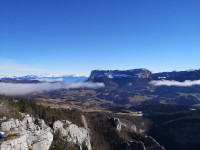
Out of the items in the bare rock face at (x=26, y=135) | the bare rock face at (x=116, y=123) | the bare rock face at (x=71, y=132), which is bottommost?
the bare rock face at (x=116, y=123)

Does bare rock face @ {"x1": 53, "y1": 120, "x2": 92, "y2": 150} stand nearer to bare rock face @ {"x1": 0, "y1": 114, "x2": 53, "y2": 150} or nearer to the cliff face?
the cliff face

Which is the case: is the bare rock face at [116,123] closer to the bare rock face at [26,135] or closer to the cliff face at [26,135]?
the cliff face at [26,135]

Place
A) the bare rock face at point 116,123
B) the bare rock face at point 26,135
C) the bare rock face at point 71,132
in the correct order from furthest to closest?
the bare rock face at point 116,123
the bare rock face at point 71,132
the bare rock face at point 26,135

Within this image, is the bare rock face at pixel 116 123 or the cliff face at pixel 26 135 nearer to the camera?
the cliff face at pixel 26 135

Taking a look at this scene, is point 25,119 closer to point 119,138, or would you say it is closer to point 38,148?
point 38,148

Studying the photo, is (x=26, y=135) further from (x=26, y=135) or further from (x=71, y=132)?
(x=71, y=132)

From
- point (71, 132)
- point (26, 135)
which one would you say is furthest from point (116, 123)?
point (26, 135)

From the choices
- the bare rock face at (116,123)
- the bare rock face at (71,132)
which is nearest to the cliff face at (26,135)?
the bare rock face at (71,132)

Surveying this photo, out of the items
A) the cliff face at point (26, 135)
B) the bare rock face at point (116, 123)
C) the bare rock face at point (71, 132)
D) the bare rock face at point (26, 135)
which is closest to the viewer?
the cliff face at point (26, 135)

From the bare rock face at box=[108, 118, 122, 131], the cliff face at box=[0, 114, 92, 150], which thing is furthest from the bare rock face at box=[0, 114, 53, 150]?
the bare rock face at box=[108, 118, 122, 131]

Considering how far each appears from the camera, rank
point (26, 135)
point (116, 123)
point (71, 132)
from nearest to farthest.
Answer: point (26, 135) → point (71, 132) → point (116, 123)
